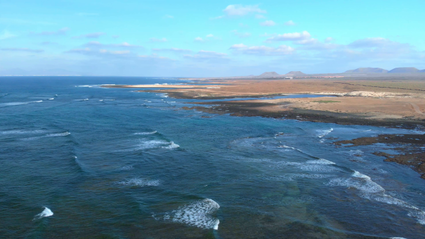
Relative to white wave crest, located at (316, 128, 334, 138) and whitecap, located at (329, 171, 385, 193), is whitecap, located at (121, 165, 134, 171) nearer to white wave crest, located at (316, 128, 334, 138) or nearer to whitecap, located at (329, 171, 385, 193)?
whitecap, located at (329, 171, 385, 193)

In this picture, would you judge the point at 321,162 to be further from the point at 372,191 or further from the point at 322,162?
the point at 372,191

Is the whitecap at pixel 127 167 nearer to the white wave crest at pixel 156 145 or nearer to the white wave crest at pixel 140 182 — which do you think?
the white wave crest at pixel 140 182

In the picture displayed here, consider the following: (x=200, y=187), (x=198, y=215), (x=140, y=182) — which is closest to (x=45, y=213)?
(x=140, y=182)

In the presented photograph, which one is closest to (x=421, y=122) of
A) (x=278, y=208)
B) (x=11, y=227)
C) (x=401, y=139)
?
(x=401, y=139)

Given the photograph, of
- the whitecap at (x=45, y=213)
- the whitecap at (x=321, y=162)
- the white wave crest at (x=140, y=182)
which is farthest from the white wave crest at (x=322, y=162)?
the whitecap at (x=45, y=213)

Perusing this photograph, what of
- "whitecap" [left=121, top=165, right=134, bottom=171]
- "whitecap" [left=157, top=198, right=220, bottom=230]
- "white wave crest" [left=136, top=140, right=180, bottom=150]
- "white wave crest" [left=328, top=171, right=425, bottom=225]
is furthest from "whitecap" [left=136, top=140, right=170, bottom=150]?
"white wave crest" [left=328, top=171, right=425, bottom=225]

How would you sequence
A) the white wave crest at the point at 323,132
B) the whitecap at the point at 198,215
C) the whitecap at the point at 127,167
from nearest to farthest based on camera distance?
the whitecap at the point at 198,215, the whitecap at the point at 127,167, the white wave crest at the point at 323,132
